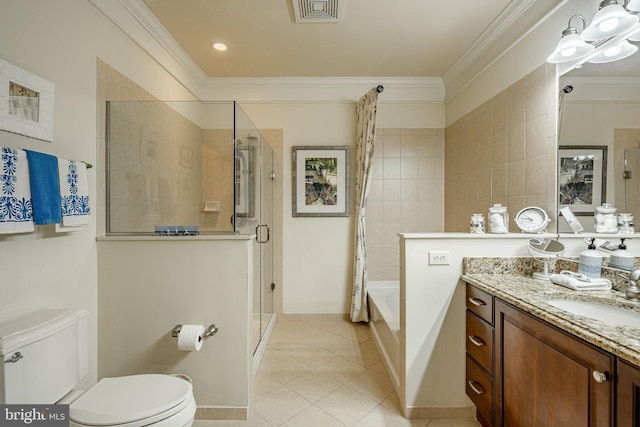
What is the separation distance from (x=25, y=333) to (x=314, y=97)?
2957 mm

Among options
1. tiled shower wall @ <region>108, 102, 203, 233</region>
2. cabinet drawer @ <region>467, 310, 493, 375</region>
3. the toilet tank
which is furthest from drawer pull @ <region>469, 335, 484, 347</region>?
the toilet tank

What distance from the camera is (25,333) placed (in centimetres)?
111

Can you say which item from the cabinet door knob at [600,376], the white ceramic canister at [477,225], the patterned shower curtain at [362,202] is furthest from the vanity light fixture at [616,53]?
the patterned shower curtain at [362,202]

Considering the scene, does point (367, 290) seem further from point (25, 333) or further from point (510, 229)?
point (25, 333)

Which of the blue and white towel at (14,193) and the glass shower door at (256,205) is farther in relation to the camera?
the glass shower door at (256,205)

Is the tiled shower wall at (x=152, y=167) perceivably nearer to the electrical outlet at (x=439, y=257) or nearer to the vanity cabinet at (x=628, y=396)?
the electrical outlet at (x=439, y=257)

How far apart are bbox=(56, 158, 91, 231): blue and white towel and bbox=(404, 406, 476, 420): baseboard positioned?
2103 millimetres

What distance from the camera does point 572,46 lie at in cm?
155

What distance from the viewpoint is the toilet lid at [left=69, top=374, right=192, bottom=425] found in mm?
1117

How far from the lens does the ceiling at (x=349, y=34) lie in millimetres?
2061

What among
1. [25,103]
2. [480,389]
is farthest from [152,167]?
[480,389]

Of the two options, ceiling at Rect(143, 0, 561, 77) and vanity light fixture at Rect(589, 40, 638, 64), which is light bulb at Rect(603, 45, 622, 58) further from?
ceiling at Rect(143, 0, 561, 77)

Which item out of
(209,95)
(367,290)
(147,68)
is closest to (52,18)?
(147,68)

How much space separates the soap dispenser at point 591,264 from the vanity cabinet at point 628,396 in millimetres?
772
